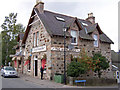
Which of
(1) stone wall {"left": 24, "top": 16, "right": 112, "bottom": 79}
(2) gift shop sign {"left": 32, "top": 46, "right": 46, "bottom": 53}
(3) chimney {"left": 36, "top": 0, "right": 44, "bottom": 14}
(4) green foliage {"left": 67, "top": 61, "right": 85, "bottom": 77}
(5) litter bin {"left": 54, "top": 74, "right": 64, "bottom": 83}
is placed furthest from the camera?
(3) chimney {"left": 36, "top": 0, "right": 44, "bottom": 14}

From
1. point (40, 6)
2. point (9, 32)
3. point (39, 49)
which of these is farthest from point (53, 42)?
point (9, 32)

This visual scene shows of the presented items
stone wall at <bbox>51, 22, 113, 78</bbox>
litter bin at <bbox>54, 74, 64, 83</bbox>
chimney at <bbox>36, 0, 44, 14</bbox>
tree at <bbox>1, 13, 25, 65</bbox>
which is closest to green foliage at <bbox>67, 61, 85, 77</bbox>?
litter bin at <bbox>54, 74, 64, 83</bbox>

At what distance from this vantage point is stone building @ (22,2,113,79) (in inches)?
681

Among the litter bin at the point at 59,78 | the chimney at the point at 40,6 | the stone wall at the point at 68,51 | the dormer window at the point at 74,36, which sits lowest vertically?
the litter bin at the point at 59,78

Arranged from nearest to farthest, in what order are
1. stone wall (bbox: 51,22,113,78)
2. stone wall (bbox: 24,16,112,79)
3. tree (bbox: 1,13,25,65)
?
stone wall (bbox: 24,16,112,79) < stone wall (bbox: 51,22,113,78) < tree (bbox: 1,13,25,65)

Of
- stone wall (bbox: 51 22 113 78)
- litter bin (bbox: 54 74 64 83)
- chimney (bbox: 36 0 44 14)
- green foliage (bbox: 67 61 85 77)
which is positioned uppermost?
chimney (bbox: 36 0 44 14)

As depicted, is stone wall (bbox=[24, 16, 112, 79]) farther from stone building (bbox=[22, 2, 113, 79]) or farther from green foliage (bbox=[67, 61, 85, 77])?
green foliage (bbox=[67, 61, 85, 77])

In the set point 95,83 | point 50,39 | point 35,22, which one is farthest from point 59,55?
point 35,22

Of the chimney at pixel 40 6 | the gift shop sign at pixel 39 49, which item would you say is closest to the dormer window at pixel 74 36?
the gift shop sign at pixel 39 49

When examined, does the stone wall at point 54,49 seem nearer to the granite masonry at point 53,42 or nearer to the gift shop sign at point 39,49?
the granite masonry at point 53,42

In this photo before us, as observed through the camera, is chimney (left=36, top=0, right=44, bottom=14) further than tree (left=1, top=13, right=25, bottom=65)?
No

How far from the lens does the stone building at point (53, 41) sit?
17.3 metres

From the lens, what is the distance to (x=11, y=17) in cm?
3859

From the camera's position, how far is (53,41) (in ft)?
56.9
